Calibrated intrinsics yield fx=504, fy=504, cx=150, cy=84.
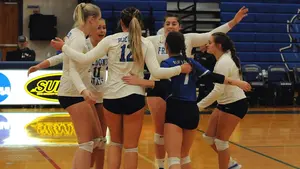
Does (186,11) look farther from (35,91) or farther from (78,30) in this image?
(78,30)

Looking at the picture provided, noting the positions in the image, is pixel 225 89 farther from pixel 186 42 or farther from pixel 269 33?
pixel 269 33

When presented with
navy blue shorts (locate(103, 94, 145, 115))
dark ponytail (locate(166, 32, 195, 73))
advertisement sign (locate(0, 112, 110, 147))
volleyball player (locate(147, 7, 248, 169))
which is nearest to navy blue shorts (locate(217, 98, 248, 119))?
volleyball player (locate(147, 7, 248, 169))

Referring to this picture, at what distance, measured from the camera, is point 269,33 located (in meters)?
17.3

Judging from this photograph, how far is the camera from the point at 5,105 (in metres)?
12.7

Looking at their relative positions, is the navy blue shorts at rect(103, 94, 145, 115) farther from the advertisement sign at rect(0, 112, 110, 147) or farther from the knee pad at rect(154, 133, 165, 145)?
the advertisement sign at rect(0, 112, 110, 147)

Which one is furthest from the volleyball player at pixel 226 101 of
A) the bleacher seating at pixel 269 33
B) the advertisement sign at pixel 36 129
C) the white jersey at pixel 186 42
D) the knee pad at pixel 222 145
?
the bleacher seating at pixel 269 33

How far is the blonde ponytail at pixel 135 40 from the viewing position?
4.72 metres

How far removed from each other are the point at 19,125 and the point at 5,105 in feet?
8.48

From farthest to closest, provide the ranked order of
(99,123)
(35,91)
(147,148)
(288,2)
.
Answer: (288,2) < (35,91) < (147,148) < (99,123)

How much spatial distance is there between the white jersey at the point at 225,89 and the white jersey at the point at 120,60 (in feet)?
2.99

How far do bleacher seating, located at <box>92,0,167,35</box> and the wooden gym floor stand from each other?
14.0 feet

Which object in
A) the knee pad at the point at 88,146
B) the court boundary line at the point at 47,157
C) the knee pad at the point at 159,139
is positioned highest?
the knee pad at the point at 88,146

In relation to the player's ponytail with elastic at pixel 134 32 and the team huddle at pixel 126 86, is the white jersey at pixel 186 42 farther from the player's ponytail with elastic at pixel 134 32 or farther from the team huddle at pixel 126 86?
the player's ponytail with elastic at pixel 134 32

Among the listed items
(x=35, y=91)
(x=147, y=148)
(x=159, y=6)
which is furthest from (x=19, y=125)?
(x=159, y=6)
